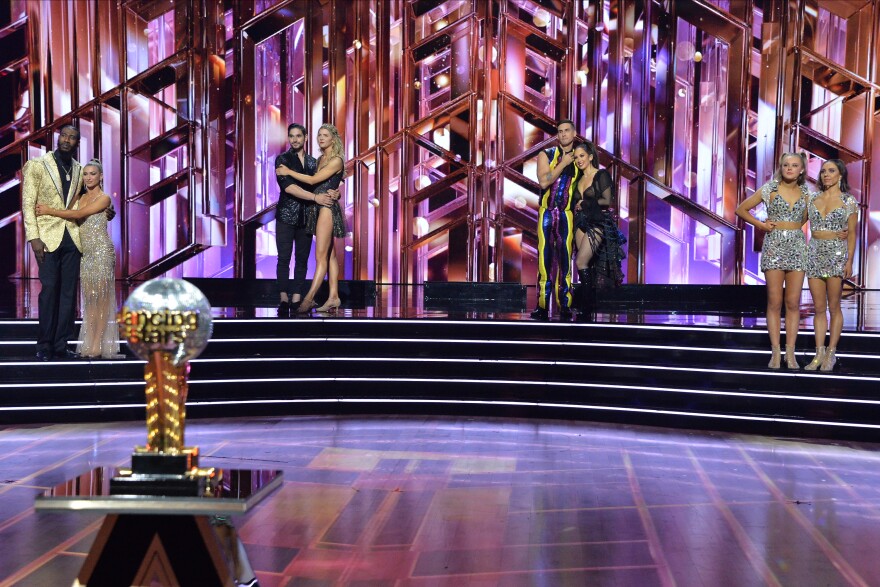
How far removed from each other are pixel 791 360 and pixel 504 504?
8.62 ft

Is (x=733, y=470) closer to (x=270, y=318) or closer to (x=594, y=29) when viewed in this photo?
(x=270, y=318)

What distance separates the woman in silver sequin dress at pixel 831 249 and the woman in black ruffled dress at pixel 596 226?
157cm

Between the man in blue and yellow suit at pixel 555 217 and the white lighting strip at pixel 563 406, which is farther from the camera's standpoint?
the man in blue and yellow suit at pixel 555 217

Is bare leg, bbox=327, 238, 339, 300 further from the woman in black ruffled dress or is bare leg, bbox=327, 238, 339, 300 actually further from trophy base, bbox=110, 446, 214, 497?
trophy base, bbox=110, 446, 214, 497

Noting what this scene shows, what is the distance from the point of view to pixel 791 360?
222 inches

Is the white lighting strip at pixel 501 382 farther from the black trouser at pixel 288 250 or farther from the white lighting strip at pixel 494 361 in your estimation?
the black trouser at pixel 288 250

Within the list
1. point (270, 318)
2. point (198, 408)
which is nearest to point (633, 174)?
point (270, 318)

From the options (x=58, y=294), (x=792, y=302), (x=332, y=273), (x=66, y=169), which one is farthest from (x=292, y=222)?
(x=792, y=302)

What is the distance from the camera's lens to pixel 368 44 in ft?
39.0

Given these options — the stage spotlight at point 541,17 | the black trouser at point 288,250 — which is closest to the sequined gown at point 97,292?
the black trouser at point 288,250

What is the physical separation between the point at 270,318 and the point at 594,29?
7.08 metres

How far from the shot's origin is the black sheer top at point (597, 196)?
6891mm

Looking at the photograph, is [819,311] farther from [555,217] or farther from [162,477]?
[162,477]

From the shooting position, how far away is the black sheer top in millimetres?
6891
